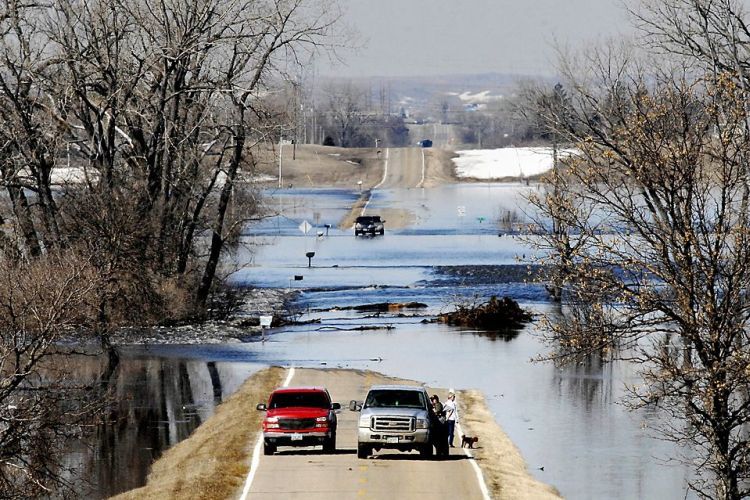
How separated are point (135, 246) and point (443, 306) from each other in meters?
22.5

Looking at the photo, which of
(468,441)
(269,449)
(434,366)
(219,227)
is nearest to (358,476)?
(269,449)

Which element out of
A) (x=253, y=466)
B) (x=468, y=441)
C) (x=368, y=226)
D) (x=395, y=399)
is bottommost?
(x=368, y=226)

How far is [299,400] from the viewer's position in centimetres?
3106

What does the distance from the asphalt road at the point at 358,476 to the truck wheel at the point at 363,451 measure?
14 cm

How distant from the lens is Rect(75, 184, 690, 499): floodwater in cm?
3475

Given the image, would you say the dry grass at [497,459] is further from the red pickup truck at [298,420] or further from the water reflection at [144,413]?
the water reflection at [144,413]

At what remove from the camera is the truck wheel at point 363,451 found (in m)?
29.9

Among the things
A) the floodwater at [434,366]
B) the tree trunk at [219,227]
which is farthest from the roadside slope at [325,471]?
the tree trunk at [219,227]

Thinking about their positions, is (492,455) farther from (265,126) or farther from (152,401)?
(265,126)

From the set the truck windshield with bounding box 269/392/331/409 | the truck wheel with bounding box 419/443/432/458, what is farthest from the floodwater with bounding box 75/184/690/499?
the truck windshield with bounding box 269/392/331/409

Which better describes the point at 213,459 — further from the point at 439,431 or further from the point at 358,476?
the point at 439,431

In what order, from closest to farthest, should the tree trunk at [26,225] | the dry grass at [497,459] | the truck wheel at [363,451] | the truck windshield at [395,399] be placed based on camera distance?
the dry grass at [497,459] → the truck wheel at [363,451] → the truck windshield at [395,399] → the tree trunk at [26,225]

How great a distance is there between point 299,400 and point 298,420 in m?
0.59

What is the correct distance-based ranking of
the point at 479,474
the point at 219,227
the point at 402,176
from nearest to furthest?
the point at 479,474 → the point at 219,227 → the point at 402,176
